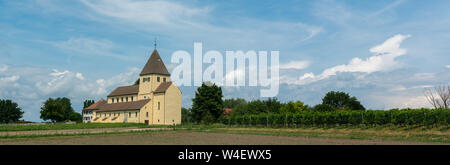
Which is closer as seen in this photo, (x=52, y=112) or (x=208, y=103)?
(x=208, y=103)

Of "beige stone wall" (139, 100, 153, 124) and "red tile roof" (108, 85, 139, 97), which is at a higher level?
"red tile roof" (108, 85, 139, 97)

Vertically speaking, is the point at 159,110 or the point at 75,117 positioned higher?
the point at 159,110

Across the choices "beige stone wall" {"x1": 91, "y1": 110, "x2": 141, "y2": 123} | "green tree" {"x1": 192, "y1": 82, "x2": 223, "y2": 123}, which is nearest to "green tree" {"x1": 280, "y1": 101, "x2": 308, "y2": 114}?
"green tree" {"x1": 192, "y1": 82, "x2": 223, "y2": 123}

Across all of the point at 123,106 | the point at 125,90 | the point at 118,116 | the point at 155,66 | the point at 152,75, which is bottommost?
the point at 118,116

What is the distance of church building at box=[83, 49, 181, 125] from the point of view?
75.9 metres

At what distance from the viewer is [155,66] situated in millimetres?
80312

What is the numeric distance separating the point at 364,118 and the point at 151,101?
150 feet

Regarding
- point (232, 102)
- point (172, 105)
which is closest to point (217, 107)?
point (172, 105)

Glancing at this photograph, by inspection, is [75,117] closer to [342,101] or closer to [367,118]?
[342,101]

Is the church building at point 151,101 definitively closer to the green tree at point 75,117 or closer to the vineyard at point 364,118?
the vineyard at point 364,118

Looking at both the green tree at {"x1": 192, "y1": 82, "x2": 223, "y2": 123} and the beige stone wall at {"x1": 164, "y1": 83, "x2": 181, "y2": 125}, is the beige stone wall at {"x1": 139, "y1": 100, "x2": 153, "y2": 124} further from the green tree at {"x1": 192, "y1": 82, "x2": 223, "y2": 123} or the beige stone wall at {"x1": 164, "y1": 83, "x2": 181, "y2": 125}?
the green tree at {"x1": 192, "y1": 82, "x2": 223, "y2": 123}

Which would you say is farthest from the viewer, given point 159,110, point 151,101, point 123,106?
point 123,106

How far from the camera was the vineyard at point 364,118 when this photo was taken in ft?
130

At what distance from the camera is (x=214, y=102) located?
79.2 meters
